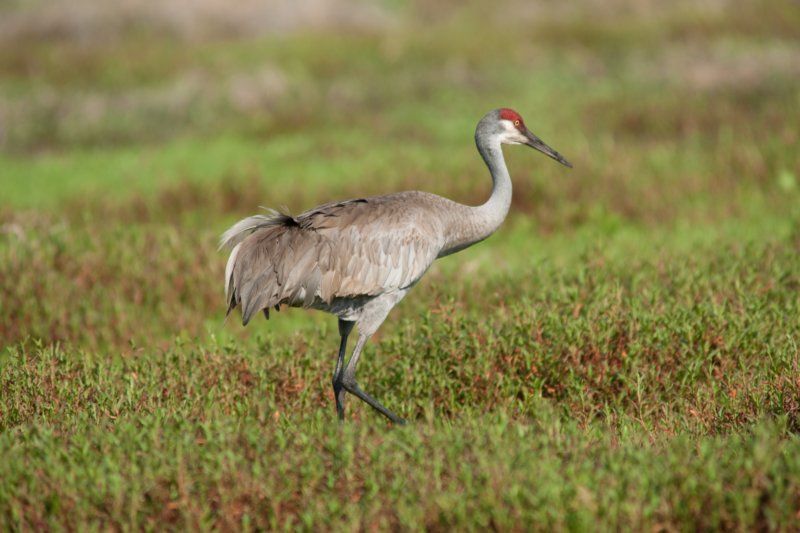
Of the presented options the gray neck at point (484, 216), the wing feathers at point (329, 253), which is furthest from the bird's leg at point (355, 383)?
the gray neck at point (484, 216)

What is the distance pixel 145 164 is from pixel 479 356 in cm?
808

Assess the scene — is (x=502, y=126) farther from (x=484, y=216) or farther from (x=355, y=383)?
(x=355, y=383)

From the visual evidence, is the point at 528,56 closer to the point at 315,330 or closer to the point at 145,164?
the point at 145,164

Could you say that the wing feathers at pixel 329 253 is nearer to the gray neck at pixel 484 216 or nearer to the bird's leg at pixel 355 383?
the gray neck at pixel 484 216

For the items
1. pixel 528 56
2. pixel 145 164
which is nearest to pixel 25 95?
pixel 145 164

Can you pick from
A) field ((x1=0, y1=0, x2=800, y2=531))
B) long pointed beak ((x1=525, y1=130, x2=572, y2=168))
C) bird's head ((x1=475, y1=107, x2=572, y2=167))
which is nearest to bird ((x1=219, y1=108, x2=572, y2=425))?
field ((x1=0, y1=0, x2=800, y2=531))

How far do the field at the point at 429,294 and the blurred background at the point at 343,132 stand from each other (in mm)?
48

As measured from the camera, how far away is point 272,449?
3.99m

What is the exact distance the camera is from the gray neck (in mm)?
5621

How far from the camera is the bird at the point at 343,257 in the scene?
5.25m

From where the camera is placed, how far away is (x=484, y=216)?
570 cm

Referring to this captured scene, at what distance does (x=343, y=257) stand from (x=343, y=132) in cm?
862

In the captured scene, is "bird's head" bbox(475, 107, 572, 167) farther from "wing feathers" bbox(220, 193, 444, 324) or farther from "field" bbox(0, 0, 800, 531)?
"field" bbox(0, 0, 800, 531)

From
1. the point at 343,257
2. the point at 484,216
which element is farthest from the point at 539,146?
the point at 343,257
